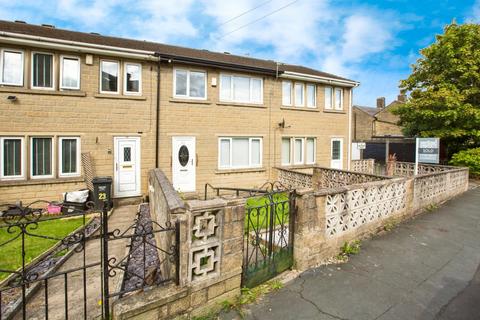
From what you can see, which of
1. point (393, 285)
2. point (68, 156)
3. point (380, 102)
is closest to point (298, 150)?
point (393, 285)

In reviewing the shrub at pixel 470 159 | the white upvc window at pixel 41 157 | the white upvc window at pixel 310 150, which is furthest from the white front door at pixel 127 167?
the shrub at pixel 470 159

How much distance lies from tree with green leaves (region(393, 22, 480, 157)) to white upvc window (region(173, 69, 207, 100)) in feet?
45.2

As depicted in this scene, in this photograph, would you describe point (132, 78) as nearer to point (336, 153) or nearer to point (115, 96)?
point (115, 96)

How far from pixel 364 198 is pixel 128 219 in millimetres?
6495

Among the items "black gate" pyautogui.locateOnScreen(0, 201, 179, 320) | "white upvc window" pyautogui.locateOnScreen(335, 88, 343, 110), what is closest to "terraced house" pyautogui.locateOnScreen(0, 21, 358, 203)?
"white upvc window" pyautogui.locateOnScreen(335, 88, 343, 110)

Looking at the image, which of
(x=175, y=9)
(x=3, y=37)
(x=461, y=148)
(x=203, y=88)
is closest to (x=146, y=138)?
(x=203, y=88)

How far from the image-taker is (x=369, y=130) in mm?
29922

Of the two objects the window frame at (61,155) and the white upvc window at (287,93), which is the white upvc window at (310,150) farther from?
the window frame at (61,155)

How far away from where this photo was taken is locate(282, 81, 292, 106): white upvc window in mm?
12641

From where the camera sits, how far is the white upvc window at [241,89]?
1117cm

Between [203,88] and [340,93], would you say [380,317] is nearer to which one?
[203,88]

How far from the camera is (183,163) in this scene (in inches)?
408

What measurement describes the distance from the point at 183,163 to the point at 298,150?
601 cm

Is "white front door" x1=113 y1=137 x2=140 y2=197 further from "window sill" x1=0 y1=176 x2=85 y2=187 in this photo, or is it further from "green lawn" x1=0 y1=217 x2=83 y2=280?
"green lawn" x1=0 y1=217 x2=83 y2=280
